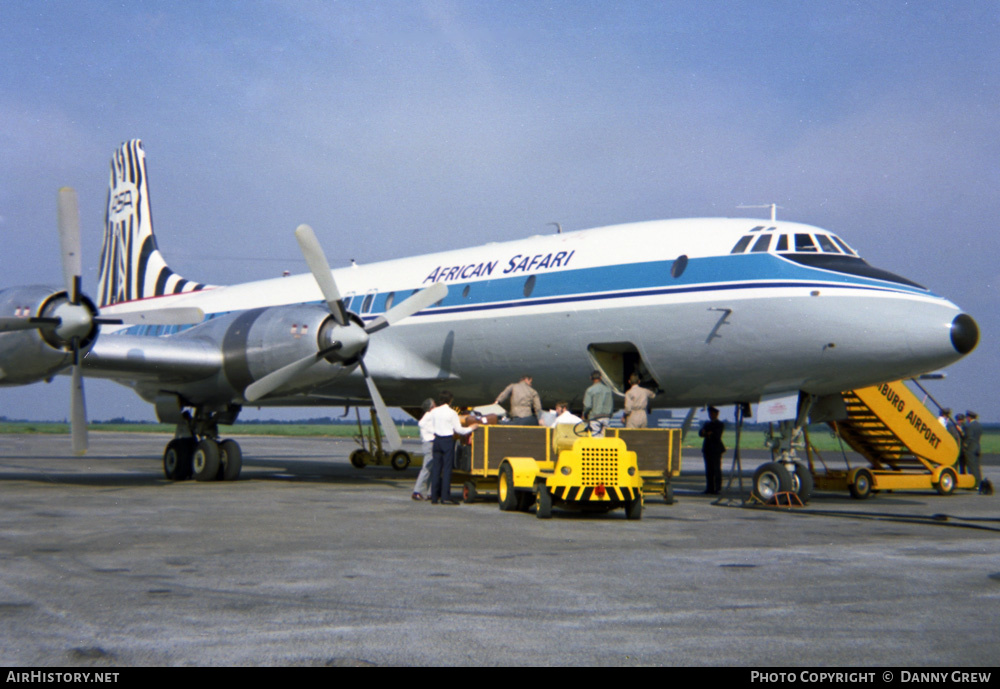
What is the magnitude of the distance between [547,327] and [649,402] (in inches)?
76.3

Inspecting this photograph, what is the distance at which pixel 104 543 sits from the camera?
8539 mm

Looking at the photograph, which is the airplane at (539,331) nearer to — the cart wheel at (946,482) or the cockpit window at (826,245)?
the cockpit window at (826,245)

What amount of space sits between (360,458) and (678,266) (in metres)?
12.8

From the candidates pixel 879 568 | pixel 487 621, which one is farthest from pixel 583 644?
pixel 879 568

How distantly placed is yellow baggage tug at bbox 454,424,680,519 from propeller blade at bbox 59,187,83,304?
20.6 feet

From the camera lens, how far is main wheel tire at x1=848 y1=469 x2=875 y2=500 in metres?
16.1

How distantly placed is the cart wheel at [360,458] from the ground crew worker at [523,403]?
10.2 m

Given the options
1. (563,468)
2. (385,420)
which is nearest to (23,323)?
(385,420)

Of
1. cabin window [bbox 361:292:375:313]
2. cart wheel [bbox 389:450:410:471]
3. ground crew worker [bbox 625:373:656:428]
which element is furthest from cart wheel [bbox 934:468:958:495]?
cart wheel [bbox 389:450:410:471]

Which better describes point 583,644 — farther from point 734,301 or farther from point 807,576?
point 734,301

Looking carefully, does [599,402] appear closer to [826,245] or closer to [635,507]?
[635,507]

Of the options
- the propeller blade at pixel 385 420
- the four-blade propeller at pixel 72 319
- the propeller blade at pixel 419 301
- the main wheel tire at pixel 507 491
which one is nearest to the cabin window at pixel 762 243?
the main wheel tire at pixel 507 491

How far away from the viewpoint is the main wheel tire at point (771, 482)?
13406 mm

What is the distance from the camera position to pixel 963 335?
1204cm
